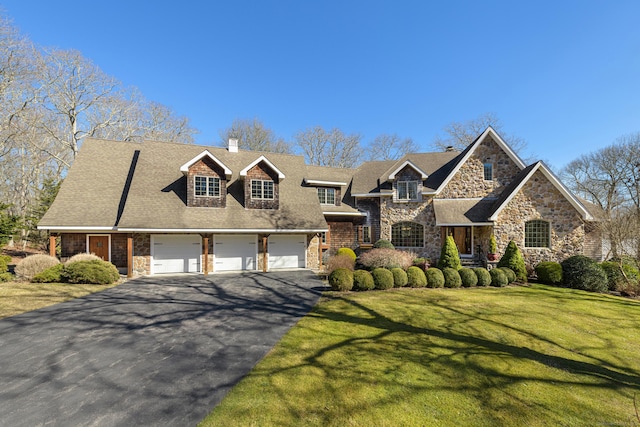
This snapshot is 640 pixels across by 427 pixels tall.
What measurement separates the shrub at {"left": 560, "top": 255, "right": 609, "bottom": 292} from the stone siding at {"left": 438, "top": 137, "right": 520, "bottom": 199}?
683 cm

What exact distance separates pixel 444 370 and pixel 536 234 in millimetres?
15943

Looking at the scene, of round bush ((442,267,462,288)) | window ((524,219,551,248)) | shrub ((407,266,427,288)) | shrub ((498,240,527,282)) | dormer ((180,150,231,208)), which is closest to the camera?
shrub ((407,266,427,288))

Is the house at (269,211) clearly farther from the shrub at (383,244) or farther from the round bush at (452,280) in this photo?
the round bush at (452,280)

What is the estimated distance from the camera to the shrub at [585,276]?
12.8 m

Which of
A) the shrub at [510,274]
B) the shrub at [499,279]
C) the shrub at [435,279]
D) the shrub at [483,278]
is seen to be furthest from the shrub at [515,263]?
the shrub at [435,279]

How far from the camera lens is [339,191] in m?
21.9

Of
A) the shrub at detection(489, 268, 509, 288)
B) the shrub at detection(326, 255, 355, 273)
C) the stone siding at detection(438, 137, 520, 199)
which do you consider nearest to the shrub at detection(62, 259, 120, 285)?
the shrub at detection(326, 255, 355, 273)

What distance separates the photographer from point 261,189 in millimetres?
17328

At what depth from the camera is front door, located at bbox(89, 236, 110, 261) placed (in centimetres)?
1491

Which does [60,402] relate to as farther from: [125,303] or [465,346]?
[465,346]

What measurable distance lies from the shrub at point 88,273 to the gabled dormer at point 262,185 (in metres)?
7.89

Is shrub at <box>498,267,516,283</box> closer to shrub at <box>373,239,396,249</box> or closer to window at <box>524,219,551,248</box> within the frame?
window at <box>524,219,551,248</box>

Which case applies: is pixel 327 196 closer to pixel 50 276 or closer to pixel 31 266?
pixel 50 276

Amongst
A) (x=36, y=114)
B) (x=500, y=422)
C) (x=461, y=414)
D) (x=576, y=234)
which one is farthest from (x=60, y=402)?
(x=36, y=114)
